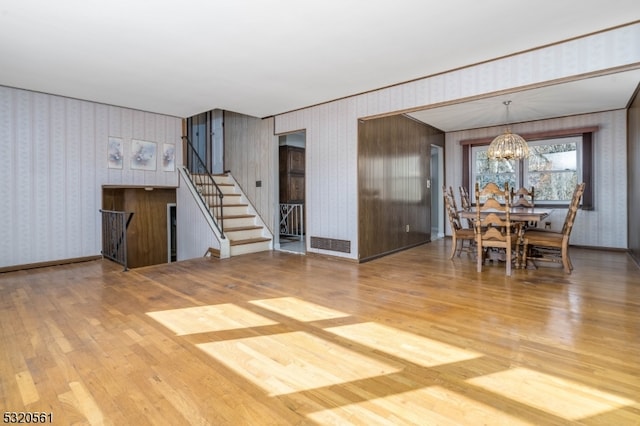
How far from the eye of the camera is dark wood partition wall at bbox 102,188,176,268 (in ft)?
21.9

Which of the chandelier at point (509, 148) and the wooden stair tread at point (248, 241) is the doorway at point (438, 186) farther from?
the wooden stair tread at point (248, 241)

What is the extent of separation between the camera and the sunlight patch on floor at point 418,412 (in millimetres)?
1555

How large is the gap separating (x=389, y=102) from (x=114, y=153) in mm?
4574

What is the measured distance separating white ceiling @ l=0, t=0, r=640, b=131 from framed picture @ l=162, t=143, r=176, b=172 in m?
1.37

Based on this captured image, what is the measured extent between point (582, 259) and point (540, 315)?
3253 millimetres

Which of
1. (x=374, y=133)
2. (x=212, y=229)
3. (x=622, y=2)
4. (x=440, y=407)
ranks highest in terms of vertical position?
(x=622, y=2)

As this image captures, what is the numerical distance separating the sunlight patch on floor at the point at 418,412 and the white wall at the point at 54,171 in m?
5.31

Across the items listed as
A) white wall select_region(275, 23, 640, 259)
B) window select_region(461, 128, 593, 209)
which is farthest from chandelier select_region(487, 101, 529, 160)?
white wall select_region(275, 23, 640, 259)

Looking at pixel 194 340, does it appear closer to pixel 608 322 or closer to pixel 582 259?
pixel 608 322

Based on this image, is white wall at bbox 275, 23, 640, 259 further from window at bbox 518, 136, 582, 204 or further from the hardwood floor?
the hardwood floor

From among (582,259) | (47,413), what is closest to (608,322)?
(582,259)

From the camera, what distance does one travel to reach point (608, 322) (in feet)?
8.85

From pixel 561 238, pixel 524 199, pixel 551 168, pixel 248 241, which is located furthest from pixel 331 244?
pixel 551 168

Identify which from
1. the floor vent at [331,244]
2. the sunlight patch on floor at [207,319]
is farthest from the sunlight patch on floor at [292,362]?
the floor vent at [331,244]
